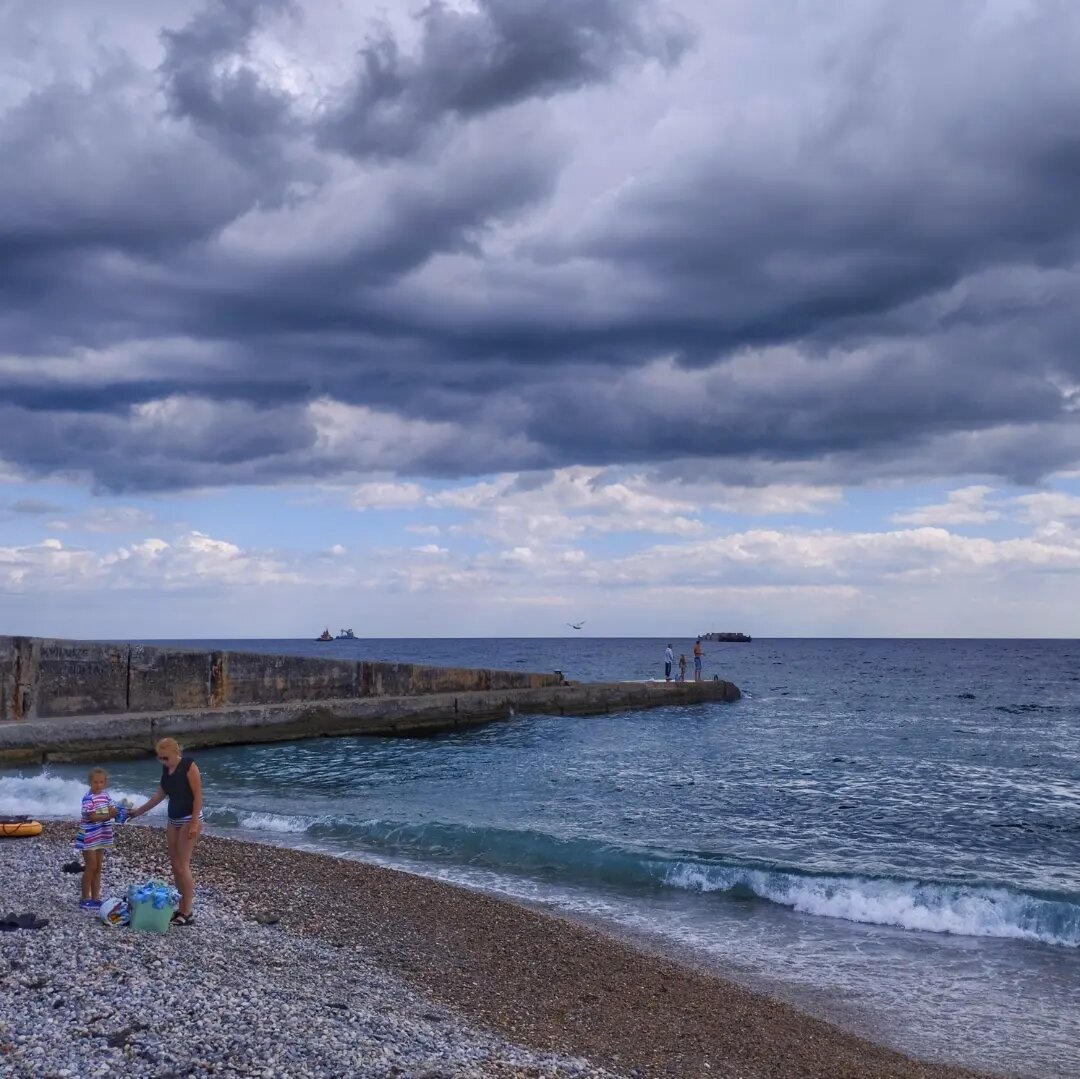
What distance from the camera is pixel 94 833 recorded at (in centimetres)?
927

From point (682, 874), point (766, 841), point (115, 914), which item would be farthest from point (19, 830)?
point (766, 841)

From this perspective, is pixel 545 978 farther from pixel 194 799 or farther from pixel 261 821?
pixel 261 821

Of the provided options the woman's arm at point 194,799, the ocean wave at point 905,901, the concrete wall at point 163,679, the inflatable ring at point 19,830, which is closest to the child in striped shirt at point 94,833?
the woman's arm at point 194,799

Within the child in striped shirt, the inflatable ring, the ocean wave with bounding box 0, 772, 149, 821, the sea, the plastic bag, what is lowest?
the sea

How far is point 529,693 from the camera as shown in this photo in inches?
1475

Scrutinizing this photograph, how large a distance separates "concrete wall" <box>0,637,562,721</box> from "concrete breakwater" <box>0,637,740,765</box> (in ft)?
0.09

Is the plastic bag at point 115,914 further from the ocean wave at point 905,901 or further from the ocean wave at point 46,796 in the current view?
the ocean wave at point 46,796

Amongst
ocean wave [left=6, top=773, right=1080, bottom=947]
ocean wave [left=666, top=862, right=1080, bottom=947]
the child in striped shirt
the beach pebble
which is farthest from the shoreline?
ocean wave [left=666, top=862, right=1080, bottom=947]

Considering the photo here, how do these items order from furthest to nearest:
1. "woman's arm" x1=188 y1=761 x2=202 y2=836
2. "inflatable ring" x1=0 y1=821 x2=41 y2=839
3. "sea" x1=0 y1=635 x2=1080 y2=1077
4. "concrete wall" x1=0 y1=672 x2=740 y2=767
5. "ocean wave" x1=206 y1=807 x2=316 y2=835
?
"concrete wall" x1=0 y1=672 x2=740 y2=767 → "ocean wave" x1=206 y1=807 x2=316 y2=835 → "inflatable ring" x1=0 y1=821 x2=41 y2=839 → "sea" x1=0 y1=635 x2=1080 y2=1077 → "woman's arm" x1=188 y1=761 x2=202 y2=836

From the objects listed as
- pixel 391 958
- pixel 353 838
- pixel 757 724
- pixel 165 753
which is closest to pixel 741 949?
pixel 391 958

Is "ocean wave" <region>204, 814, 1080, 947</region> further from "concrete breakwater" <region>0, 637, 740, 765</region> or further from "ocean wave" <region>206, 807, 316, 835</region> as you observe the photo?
"concrete breakwater" <region>0, 637, 740, 765</region>

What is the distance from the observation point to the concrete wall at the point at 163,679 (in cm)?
2478

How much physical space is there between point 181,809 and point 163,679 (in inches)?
780

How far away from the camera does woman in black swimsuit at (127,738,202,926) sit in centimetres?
896
